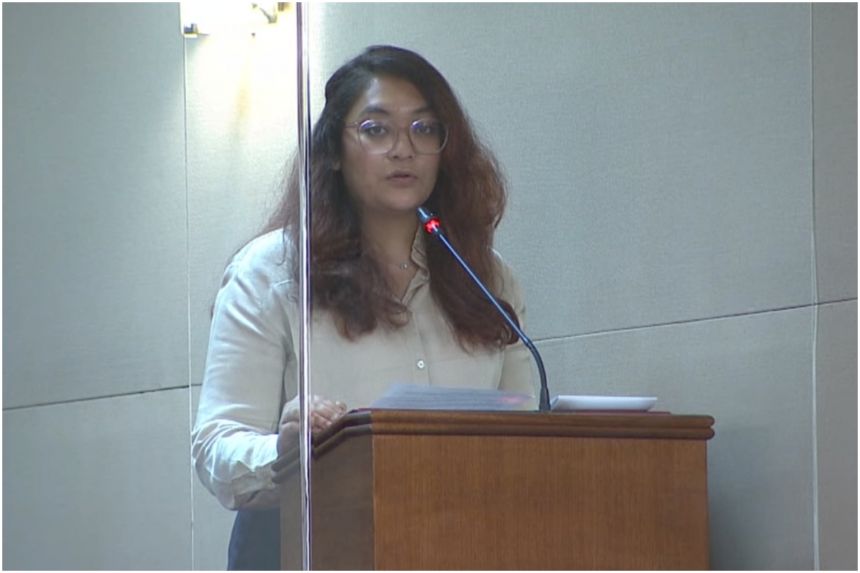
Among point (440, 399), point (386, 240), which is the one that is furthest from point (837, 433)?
point (386, 240)

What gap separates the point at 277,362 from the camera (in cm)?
244

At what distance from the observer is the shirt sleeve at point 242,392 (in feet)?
7.41

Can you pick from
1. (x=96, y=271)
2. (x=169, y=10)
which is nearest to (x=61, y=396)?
(x=96, y=271)

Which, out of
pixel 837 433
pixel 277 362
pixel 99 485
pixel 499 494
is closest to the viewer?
pixel 99 485

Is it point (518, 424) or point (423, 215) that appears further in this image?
point (423, 215)

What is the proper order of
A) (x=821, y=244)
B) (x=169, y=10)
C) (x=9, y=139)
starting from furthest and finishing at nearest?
(x=821, y=244), (x=169, y=10), (x=9, y=139)

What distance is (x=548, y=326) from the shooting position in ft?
9.03

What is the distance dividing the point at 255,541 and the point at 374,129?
74 cm

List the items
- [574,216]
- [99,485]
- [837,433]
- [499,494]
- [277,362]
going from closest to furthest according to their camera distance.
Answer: [99,485]
[499,494]
[277,362]
[837,433]
[574,216]

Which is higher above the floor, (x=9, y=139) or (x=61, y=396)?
(x=9, y=139)

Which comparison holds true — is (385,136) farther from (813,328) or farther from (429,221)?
(813,328)

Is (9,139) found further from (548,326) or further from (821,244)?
(821,244)

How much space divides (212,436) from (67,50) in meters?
0.57

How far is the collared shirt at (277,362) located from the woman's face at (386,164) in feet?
0.25
